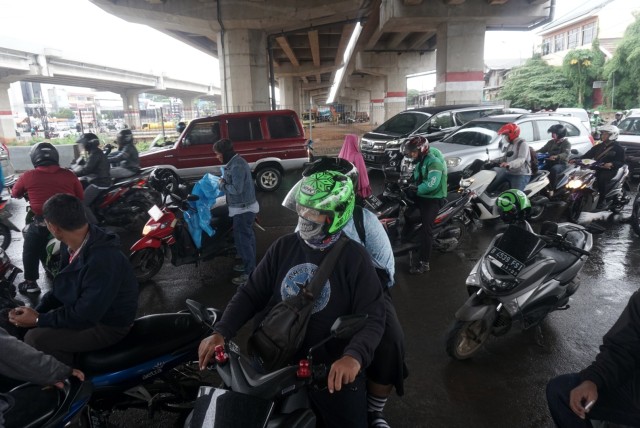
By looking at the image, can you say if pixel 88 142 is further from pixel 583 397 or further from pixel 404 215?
pixel 583 397

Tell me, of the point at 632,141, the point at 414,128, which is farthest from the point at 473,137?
the point at 632,141

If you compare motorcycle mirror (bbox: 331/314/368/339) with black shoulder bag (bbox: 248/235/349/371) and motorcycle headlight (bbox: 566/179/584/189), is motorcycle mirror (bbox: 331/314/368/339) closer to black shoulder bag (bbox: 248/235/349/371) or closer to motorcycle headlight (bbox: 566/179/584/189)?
black shoulder bag (bbox: 248/235/349/371)

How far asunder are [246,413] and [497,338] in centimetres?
306

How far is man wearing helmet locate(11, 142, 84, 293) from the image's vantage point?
5059 mm

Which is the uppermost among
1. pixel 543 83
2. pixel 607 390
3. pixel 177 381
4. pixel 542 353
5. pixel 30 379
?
pixel 543 83

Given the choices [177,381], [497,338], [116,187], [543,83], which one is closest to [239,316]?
[177,381]

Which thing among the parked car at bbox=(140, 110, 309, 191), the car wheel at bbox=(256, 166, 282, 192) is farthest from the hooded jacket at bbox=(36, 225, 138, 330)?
the car wheel at bbox=(256, 166, 282, 192)

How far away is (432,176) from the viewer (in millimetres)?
5340

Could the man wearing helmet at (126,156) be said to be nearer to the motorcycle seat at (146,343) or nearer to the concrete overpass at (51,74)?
the motorcycle seat at (146,343)

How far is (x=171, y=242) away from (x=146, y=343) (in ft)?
9.65

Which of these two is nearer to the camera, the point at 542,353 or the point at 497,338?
the point at 542,353

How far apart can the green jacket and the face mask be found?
3514mm

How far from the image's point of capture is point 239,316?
223 centimetres

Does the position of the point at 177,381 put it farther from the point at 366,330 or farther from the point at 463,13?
the point at 463,13
